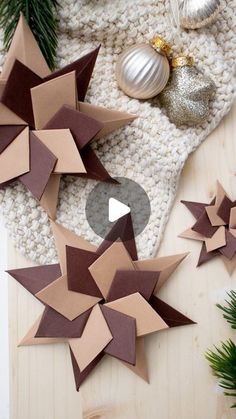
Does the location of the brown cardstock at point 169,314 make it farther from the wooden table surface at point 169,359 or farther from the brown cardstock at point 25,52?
the brown cardstock at point 25,52

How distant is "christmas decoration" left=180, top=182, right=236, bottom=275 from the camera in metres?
0.65

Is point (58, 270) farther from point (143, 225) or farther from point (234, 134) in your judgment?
point (234, 134)

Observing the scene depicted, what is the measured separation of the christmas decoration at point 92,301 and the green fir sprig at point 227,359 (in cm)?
9

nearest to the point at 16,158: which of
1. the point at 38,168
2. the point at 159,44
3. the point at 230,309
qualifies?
the point at 38,168

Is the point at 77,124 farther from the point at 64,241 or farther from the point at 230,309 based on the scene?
the point at 230,309

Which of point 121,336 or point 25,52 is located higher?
point 25,52

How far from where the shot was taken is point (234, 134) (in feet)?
2.28

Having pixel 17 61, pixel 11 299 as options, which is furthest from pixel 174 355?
pixel 17 61

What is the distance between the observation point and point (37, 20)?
59 centimetres

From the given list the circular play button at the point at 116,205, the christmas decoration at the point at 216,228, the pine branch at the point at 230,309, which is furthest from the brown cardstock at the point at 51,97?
the pine branch at the point at 230,309

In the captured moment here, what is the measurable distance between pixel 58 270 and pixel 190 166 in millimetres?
232

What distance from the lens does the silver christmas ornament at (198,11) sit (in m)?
0.63

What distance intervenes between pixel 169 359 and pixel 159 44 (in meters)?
0.41

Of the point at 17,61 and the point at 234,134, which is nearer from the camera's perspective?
the point at 17,61
